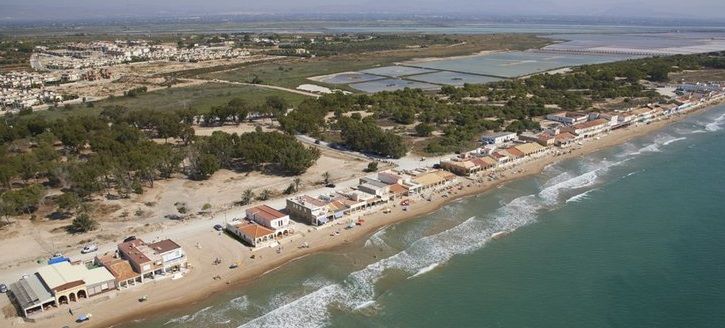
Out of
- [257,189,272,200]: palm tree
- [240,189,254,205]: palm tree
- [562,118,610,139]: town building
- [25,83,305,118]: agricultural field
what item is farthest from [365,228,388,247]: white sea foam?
A: [25,83,305,118]: agricultural field

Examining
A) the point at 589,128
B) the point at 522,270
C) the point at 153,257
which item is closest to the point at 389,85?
the point at 589,128

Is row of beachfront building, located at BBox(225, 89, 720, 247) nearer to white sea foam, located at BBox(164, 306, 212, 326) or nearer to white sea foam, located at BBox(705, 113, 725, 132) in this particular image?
white sea foam, located at BBox(164, 306, 212, 326)

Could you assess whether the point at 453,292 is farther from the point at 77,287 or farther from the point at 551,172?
the point at 551,172

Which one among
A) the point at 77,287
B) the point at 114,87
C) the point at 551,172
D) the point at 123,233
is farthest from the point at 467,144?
the point at 114,87

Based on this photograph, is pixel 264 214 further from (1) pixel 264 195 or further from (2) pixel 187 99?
(2) pixel 187 99

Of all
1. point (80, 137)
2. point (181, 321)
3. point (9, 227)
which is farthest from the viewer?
point (80, 137)

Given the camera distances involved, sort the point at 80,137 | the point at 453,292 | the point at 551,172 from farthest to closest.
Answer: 1. the point at 80,137
2. the point at 551,172
3. the point at 453,292

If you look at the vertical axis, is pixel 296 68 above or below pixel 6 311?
above
